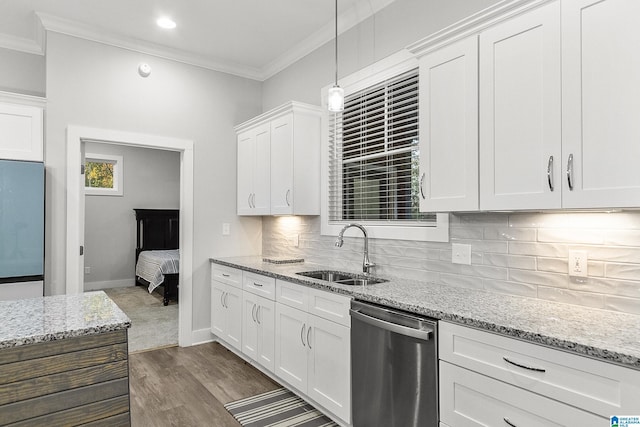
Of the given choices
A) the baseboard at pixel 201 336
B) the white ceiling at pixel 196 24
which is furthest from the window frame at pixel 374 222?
the baseboard at pixel 201 336

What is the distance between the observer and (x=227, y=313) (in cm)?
380

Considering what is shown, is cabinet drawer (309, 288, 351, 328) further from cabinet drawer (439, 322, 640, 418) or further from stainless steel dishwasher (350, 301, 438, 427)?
cabinet drawer (439, 322, 640, 418)

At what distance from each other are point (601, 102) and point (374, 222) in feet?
5.73

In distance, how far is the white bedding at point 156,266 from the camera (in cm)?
586

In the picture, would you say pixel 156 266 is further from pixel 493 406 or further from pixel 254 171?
pixel 493 406

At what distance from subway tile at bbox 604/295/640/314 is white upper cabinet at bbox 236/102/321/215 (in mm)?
2280

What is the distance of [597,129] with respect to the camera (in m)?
1.56

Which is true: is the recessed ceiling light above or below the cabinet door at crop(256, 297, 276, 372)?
above

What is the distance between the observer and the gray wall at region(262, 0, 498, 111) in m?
A: 2.62

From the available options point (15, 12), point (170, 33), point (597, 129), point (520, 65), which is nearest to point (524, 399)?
point (597, 129)

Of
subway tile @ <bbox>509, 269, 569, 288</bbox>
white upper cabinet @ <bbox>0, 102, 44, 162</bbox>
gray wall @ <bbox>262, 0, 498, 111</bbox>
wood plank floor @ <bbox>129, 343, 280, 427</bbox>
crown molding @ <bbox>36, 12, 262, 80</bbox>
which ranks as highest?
crown molding @ <bbox>36, 12, 262, 80</bbox>

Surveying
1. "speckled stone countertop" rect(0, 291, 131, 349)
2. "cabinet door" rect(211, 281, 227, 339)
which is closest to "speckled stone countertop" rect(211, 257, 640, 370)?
"speckled stone countertop" rect(0, 291, 131, 349)

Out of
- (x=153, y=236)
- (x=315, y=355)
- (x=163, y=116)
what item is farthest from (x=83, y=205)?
(x=153, y=236)

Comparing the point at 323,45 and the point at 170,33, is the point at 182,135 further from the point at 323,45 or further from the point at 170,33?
the point at 323,45
